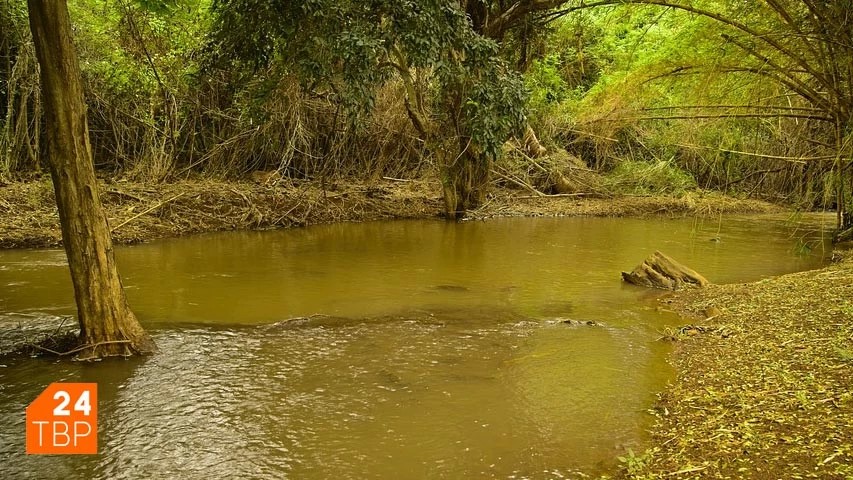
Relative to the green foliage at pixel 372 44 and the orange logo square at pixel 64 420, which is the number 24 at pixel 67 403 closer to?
the orange logo square at pixel 64 420

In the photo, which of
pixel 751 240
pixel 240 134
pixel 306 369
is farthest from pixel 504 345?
pixel 240 134

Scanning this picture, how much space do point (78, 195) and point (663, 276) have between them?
6.34 metres

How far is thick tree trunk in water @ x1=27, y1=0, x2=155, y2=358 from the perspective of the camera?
4316 millimetres

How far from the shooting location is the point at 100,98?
12266 mm

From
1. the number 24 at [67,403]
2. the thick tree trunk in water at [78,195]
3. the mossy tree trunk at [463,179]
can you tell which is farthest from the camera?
the mossy tree trunk at [463,179]

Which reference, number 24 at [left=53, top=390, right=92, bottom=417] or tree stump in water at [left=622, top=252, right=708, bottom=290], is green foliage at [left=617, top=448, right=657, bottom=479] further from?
tree stump in water at [left=622, top=252, right=708, bottom=290]

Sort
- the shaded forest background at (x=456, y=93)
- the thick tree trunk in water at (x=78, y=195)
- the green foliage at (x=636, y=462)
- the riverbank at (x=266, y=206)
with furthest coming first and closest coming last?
the riverbank at (x=266, y=206)
the shaded forest background at (x=456, y=93)
the thick tree trunk in water at (x=78, y=195)
the green foliage at (x=636, y=462)

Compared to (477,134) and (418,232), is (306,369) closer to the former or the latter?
(477,134)

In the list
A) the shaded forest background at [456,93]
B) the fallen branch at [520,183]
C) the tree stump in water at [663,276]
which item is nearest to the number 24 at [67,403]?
the shaded forest background at [456,93]

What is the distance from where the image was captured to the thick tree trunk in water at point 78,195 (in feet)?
14.2

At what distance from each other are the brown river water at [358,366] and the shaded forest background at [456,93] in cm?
210

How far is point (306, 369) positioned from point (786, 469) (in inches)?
123

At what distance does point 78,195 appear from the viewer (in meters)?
4.52

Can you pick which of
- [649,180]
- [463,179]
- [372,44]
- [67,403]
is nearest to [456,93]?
[463,179]
